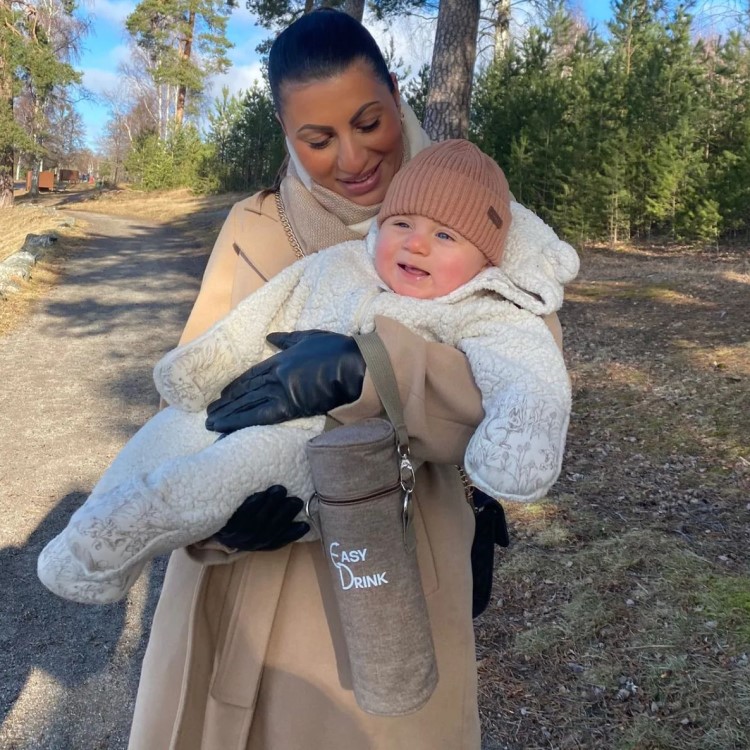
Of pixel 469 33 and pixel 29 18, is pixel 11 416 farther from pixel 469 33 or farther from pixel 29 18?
pixel 29 18

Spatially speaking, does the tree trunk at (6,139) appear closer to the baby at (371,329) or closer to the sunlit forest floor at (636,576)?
the sunlit forest floor at (636,576)

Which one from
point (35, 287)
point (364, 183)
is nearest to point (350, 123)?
point (364, 183)

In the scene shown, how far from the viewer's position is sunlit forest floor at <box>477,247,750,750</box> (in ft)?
9.41

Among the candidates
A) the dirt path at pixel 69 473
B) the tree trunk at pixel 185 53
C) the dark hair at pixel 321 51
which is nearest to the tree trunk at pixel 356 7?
the dirt path at pixel 69 473

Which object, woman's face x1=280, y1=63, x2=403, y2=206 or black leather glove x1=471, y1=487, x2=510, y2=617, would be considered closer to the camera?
woman's face x1=280, y1=63, x2=403, y2=206

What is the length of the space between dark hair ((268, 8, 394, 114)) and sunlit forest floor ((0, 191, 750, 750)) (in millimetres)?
2471

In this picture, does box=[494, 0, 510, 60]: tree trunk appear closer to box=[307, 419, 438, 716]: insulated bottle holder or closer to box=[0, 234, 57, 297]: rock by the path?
box=[0, 234, 57, 297]: rock by the path

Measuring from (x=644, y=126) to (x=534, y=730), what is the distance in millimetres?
12544

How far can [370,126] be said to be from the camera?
1.66 metres

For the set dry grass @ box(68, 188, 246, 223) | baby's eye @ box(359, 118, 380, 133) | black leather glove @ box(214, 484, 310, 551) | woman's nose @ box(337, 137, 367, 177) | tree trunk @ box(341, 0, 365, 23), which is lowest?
dry grass @ box(68, 188, 246, 223)

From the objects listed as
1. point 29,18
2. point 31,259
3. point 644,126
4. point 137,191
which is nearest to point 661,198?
point 644,126

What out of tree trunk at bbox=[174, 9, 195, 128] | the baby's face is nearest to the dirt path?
the baby's face

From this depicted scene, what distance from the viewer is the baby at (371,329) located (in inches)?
47.1

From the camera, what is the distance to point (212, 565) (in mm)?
1489
